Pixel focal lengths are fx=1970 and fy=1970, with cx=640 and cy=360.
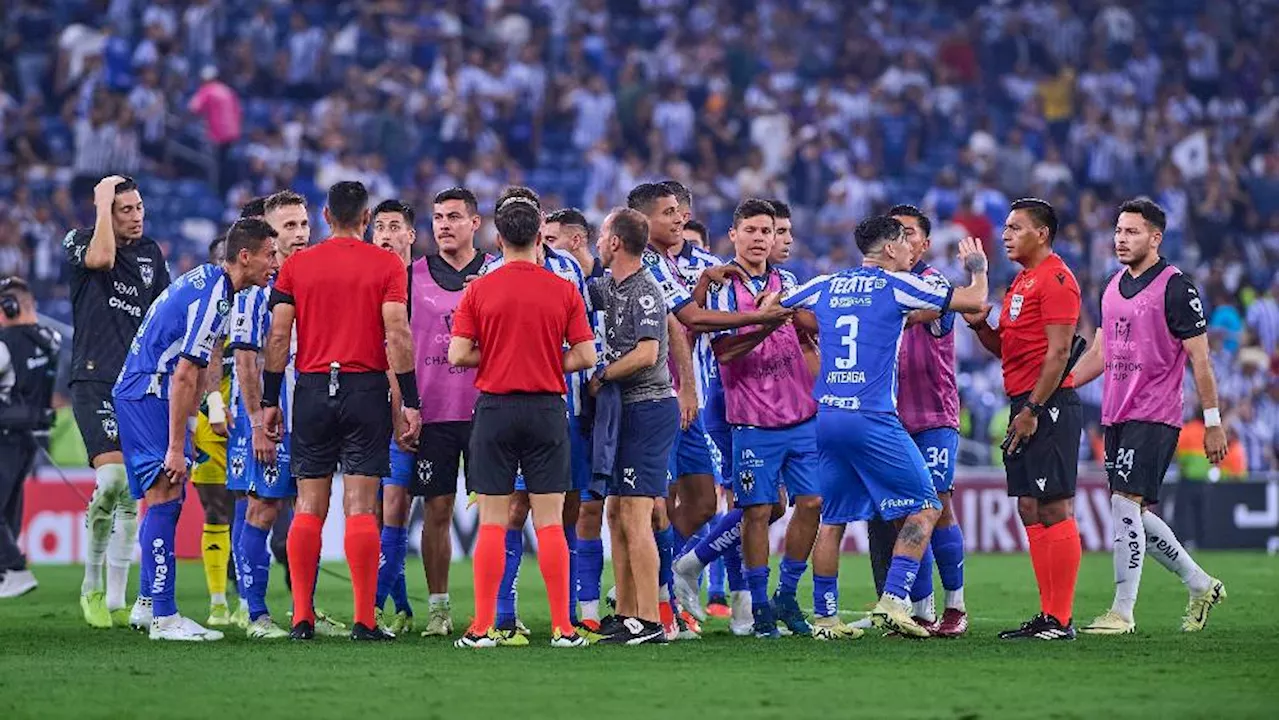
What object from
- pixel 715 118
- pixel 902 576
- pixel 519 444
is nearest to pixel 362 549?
pixel 519 444

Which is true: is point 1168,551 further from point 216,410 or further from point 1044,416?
point 216,410

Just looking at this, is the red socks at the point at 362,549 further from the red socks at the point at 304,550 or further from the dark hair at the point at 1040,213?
the dark hair at the point at 1040,213

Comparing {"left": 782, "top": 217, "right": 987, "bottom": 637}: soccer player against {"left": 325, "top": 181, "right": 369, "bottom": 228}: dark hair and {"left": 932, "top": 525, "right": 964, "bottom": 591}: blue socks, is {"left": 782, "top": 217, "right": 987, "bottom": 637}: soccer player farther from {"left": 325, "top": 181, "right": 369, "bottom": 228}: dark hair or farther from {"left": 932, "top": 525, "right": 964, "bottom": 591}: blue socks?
{"left": 325, "top": 181, "right": 369, "bottom": 228}: dark hair

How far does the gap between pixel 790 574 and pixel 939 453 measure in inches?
52.8

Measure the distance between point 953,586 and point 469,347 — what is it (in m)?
3.73

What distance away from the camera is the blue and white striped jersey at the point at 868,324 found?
38.7 feet

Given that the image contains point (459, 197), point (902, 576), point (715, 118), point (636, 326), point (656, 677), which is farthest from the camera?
point (715, 118)

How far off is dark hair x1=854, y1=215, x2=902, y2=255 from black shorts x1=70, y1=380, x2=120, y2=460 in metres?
5.16

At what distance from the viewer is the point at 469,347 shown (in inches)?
436

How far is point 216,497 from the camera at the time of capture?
13.9 meters

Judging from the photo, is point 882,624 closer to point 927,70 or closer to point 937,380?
point 937,380

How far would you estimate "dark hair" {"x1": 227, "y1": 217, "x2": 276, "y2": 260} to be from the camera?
12.3 m

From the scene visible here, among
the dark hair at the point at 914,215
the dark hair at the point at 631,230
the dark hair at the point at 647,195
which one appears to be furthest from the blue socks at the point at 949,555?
the dark hair at the point at 631,230

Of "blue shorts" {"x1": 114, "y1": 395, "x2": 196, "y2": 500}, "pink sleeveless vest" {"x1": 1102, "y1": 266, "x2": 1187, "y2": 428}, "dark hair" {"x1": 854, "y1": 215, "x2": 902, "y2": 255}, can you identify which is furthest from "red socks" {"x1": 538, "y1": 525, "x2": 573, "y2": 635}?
"pink sleeveless vest" {"x1": 1102, "y1": 266, "x2": 1187, "y2": 428}
